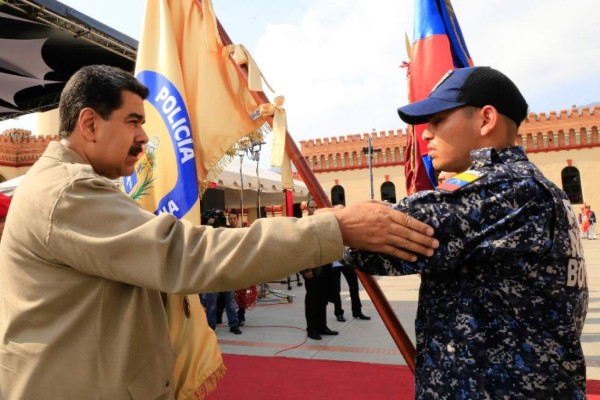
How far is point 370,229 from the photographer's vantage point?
111 centimetres

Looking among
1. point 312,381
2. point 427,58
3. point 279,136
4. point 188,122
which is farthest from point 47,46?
point 312,381

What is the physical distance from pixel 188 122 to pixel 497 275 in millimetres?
2045

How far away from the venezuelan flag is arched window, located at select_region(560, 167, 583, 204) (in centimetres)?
2652

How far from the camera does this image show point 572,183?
2608 cm

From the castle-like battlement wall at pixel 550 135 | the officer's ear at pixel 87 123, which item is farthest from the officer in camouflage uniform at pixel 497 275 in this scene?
the castle-like battlement wall at pixel 550 135

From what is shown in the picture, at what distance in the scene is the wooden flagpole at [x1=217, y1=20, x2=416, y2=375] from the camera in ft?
5.87

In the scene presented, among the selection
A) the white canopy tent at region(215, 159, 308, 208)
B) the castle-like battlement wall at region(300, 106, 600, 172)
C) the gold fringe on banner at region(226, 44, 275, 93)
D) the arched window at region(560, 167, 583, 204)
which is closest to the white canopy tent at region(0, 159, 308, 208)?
the white canopy tent at region(215, 159, 308, 208)

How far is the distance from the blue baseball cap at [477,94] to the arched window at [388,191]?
94.7 ft

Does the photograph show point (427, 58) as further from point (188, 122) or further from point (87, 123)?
point (87, 123)

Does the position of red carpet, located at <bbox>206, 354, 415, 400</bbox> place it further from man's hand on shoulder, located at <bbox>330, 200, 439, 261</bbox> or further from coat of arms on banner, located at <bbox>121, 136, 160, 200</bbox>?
man's hand on shoulder, located at <bbox>330, 200, 439, 261</bbox>

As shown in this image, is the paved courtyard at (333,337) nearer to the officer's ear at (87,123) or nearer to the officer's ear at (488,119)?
the officer's ear at (488,119)

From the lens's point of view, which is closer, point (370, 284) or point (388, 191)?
point (370, 284)

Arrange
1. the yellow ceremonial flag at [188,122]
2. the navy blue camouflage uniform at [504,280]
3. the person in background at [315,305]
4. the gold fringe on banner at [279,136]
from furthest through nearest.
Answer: the person in background at [315,305] → the yellow ceremonial flag at [188,122] → the gold fringe on banner at [279,136] → the navy blue camouflage uniform at [504,280]

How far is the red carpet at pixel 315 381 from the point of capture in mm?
3514
